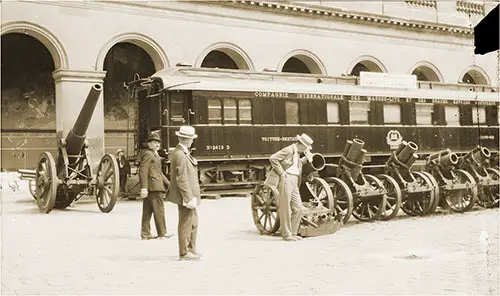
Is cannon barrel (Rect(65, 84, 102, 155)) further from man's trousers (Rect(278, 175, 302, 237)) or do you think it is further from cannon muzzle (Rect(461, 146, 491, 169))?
cannon muzzle (Rect(461, 146, 491, 169))

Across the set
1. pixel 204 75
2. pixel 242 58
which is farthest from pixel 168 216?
pixel 242 58

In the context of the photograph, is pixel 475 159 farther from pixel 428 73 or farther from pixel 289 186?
pixel 428 73

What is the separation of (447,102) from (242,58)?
21.1ft

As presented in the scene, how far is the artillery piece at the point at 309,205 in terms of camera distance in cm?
841

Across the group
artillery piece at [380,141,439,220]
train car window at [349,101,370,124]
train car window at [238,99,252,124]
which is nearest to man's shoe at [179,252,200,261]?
artillery piece at [380,141,439,220]

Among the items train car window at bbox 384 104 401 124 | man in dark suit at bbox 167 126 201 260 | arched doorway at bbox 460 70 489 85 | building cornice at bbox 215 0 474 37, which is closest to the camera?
man in dark suit at bbox 167 126 201 260

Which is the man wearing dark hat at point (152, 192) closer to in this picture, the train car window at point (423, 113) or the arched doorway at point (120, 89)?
the train car window at point (423, 113)

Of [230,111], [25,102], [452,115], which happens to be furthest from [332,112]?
[25,102]

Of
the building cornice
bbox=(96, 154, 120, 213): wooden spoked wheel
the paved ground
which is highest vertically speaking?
the building cornice

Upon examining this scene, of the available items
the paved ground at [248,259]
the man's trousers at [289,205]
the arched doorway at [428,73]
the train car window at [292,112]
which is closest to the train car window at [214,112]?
the train car window at [292,112]

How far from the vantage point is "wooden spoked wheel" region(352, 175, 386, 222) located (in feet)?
31.9

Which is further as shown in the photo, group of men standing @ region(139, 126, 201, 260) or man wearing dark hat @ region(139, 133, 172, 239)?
man wearing dark hat @ region(139, 133, 172, 239)

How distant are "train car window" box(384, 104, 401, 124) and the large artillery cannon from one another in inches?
339

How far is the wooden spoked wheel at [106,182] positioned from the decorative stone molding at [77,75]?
5645 millimetres
